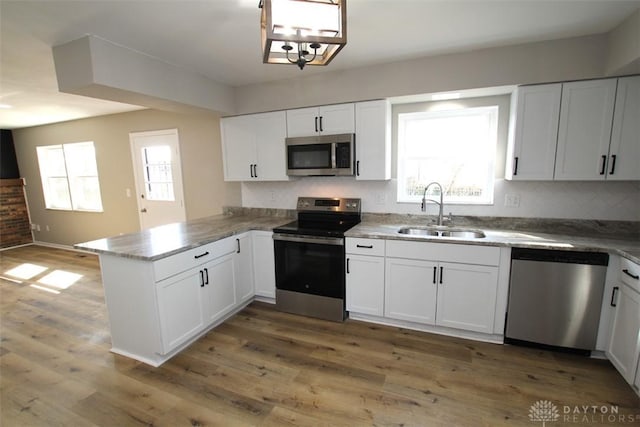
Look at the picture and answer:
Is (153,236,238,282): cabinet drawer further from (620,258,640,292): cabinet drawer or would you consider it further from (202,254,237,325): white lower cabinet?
(620,258,640,292): cabinet drawer

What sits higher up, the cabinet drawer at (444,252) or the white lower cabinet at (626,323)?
the cabinet drawer at (444,252)

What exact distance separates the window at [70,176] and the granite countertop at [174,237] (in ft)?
11.1

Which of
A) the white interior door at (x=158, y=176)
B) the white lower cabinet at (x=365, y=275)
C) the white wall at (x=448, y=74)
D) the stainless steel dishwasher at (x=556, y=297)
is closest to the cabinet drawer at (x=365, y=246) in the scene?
the white lower cabinet at (x=365, y=275)

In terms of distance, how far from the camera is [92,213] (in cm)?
534

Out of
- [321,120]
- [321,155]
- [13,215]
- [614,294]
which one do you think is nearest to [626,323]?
[614,294]

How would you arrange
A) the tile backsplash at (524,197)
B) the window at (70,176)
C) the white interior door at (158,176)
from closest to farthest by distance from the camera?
the tile backsplash at (524,197)
the white interior door at (158,176)
the window at (70,176)

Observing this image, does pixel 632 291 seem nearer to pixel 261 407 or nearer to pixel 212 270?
pixel 261 407

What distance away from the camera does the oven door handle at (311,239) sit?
2.75 metres

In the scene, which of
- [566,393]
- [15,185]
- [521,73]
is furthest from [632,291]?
[15,185]

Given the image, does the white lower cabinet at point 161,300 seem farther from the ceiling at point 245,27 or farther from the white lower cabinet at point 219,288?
the ceiling at point 245,27

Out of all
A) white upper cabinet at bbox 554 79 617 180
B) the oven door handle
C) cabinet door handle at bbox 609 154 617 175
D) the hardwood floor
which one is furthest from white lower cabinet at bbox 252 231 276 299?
cabinet door handle at bbox 609 154 617 175

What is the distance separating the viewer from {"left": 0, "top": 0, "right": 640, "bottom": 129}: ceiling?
1.81m

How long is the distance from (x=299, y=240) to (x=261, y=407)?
1.43 m

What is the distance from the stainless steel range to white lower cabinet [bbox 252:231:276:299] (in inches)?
3.8
